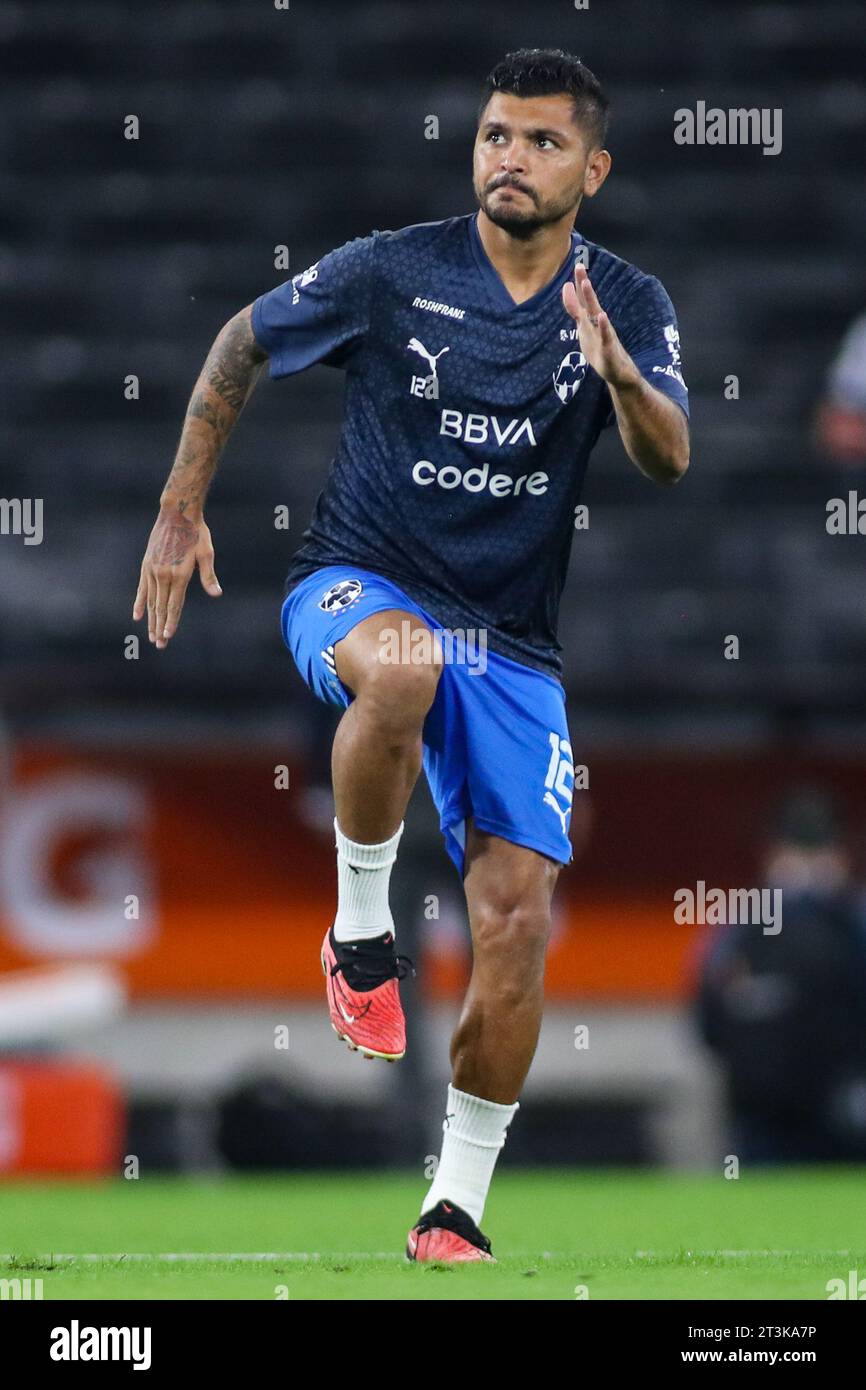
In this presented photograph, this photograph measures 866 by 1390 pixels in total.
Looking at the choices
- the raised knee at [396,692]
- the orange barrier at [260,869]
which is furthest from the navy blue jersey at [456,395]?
the orange barrier at [260,869]

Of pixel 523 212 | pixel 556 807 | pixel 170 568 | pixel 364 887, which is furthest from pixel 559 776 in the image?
pixel 523 212

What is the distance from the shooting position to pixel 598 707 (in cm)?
1321

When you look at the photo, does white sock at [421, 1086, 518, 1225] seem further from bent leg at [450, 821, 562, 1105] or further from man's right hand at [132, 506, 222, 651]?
man's right hand at [132, 506, 222, 651]

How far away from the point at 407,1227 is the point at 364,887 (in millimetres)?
2967

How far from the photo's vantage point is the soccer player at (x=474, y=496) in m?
6.06

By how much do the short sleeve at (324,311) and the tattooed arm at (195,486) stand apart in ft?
0.39

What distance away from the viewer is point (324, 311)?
623 cm

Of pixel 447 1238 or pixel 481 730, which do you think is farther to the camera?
pixel 481 730

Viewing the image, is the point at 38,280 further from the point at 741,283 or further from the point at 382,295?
the point at 382,295

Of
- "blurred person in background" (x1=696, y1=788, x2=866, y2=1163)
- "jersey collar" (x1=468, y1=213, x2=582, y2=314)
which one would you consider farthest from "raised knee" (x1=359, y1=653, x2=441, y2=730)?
"blurred person in background" (x1=696, y1=788, x2=866, y2=1163)

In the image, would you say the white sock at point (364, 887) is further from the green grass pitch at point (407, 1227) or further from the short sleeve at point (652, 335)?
the short sleeve at point (652, 335)

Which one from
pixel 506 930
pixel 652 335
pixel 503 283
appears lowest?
pixel 506 930

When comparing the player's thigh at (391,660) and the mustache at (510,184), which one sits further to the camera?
the mustache at (510,184)

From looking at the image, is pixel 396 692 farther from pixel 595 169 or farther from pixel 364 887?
pixel 595 169
